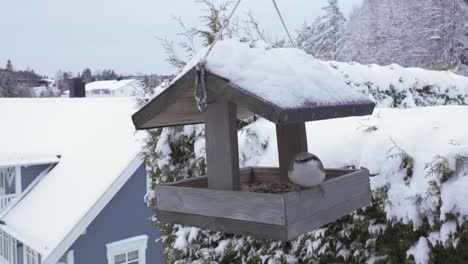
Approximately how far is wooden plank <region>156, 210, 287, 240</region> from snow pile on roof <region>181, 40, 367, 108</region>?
1.39 feet

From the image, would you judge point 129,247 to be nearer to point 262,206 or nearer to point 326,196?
point 326,196

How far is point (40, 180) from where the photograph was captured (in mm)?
9297

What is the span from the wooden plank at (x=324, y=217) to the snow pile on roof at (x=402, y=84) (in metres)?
2.65

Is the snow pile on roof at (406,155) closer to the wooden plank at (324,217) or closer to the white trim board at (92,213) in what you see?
the wooden plank at (324,217)

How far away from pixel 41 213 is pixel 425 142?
7209mm

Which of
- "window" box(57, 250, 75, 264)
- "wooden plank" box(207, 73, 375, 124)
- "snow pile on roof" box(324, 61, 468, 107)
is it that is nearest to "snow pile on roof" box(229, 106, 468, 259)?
"wooden plank" box(207, 73, 375, 124)

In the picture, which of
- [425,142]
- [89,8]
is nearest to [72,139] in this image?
[89,8]

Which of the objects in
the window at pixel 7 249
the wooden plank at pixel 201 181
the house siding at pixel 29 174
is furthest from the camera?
the house siding at pixel 29 174

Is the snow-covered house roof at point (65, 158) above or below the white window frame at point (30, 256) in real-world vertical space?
above

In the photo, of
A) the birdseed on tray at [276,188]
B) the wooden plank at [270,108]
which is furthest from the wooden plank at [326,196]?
the wooden plank at [270,108]

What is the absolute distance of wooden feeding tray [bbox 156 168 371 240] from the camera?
1549mm

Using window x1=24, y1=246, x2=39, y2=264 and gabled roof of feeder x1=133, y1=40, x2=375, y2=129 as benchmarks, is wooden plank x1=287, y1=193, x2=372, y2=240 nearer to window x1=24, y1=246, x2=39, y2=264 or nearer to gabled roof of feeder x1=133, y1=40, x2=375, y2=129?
gabled roof of feeder x1=133, y1=40, x2=375, y2=129

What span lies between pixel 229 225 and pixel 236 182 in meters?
0.17

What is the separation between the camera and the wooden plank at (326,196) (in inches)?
61.6
